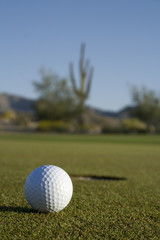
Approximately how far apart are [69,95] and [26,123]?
9.99 metres

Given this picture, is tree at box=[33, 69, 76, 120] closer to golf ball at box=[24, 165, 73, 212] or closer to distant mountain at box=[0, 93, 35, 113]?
golf ball at box=[24, 165, 73, 212]

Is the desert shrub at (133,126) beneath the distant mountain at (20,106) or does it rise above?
beneath

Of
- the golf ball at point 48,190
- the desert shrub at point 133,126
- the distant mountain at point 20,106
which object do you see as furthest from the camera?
the distant mountain at point 20,106

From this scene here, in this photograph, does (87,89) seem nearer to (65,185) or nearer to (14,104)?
(65,185)

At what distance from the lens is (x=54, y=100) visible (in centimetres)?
5741

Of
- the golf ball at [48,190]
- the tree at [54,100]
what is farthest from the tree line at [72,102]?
the golf ball at [48,190]

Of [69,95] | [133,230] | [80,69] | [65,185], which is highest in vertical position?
[80,69]

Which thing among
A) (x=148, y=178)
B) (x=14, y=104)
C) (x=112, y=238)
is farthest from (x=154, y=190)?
(x=14, y=104)

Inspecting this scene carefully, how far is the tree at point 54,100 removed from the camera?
56.6 metres

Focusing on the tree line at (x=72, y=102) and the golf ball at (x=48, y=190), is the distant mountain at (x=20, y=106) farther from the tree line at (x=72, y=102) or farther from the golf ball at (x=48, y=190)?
the golf ball at (x=48, y=190)

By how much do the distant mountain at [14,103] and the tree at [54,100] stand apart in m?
82.8

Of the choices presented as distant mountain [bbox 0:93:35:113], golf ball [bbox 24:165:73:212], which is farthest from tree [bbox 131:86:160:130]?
distant mountain [bbox 0:93:35:113]

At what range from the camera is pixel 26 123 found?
5722 cm

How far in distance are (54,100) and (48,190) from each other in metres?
54.2
